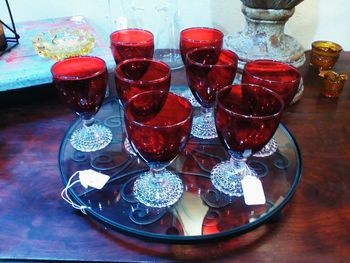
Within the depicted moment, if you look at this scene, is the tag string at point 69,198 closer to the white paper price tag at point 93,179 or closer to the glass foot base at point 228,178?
the white paper price tag at point 93,179

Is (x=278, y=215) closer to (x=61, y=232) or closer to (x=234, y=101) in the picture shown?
(x=234, y=101)

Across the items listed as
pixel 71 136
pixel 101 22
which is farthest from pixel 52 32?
pixel 71 136

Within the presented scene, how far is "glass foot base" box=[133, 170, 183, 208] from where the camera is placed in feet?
1.60

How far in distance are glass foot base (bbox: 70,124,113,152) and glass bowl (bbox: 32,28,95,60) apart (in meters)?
0.17

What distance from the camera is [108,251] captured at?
43 cm

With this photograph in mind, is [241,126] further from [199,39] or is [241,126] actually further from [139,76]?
[199,39]

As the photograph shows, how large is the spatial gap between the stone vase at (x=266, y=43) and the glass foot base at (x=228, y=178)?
0.86 feet

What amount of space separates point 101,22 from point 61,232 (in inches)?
25.8

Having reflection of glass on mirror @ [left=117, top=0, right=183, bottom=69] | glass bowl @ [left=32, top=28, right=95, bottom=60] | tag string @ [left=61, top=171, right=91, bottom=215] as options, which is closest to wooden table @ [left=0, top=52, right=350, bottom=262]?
tag string @ [left=61, top=171, right=91, bottom=215]

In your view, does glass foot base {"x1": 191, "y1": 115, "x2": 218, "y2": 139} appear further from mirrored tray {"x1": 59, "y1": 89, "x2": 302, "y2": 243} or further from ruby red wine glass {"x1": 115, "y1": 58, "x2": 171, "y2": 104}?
ruby red wine glass {"x1": 115, "y1": 58, "x2": 171, "y2": 104}

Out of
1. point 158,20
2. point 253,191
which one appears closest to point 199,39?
point 158,20

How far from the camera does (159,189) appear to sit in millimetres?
506

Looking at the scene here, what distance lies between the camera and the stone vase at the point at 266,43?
717mm

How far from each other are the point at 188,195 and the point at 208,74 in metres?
0.19
